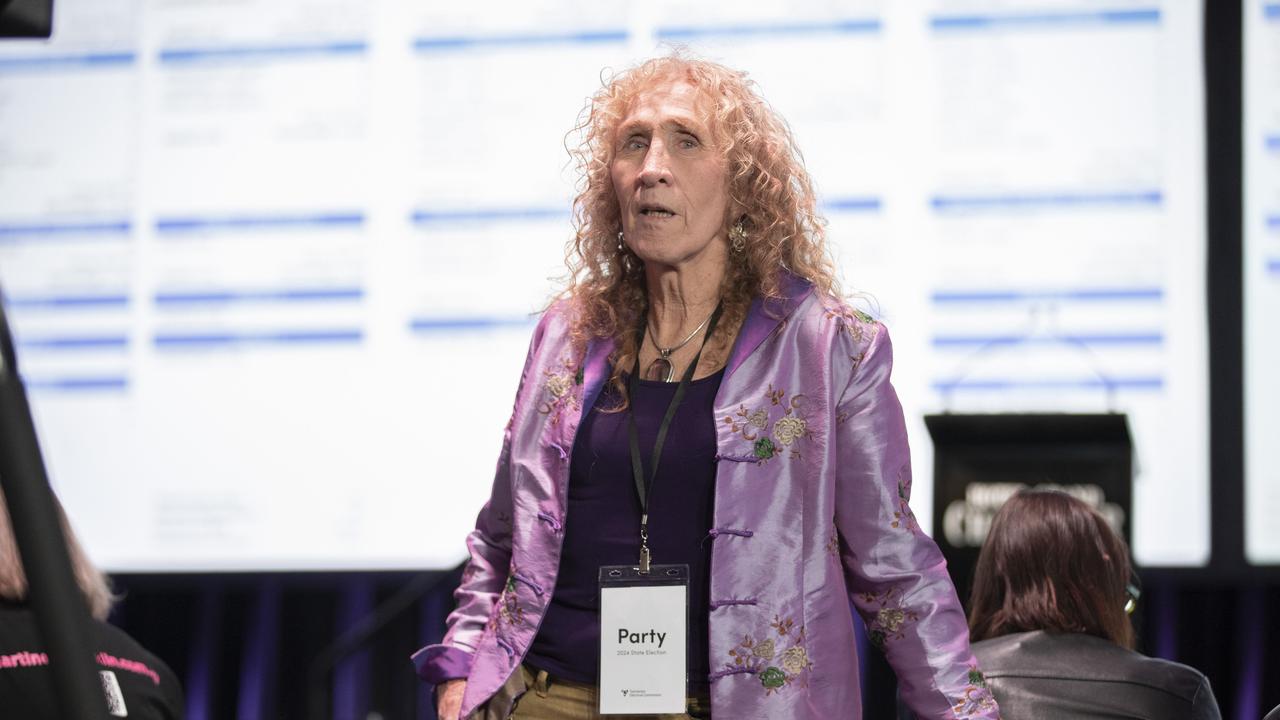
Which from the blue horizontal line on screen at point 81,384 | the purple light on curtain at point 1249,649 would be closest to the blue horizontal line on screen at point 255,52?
the blue horizontal line on screen at point 81,384

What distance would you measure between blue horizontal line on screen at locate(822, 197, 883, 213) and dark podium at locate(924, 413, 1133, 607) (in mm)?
973

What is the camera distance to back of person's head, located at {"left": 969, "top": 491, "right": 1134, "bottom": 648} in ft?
6.95

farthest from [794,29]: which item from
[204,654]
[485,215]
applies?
[204,654]

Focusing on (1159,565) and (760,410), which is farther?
(1159,565)

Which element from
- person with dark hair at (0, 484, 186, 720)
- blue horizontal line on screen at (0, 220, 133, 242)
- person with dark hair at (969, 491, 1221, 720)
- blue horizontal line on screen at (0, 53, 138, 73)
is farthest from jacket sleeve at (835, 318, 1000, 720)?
blue horizontal line on screen at (0, 53, 138, 73)

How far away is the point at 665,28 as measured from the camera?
14.6 ft

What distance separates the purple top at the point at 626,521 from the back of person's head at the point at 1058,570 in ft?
2.30

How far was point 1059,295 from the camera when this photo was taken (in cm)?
409

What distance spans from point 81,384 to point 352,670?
1423mm

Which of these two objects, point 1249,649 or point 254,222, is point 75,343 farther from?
point 1249,649

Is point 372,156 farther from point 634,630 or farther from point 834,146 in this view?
point 634,630

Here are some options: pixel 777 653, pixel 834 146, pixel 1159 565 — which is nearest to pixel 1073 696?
pixel 777 653

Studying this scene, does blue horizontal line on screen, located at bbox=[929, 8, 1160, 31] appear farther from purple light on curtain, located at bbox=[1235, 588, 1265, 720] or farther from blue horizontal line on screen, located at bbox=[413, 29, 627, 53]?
purple light on curtain, located at bbox=[1235, 588, 1265, 720]

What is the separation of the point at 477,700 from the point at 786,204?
31.5 inches
